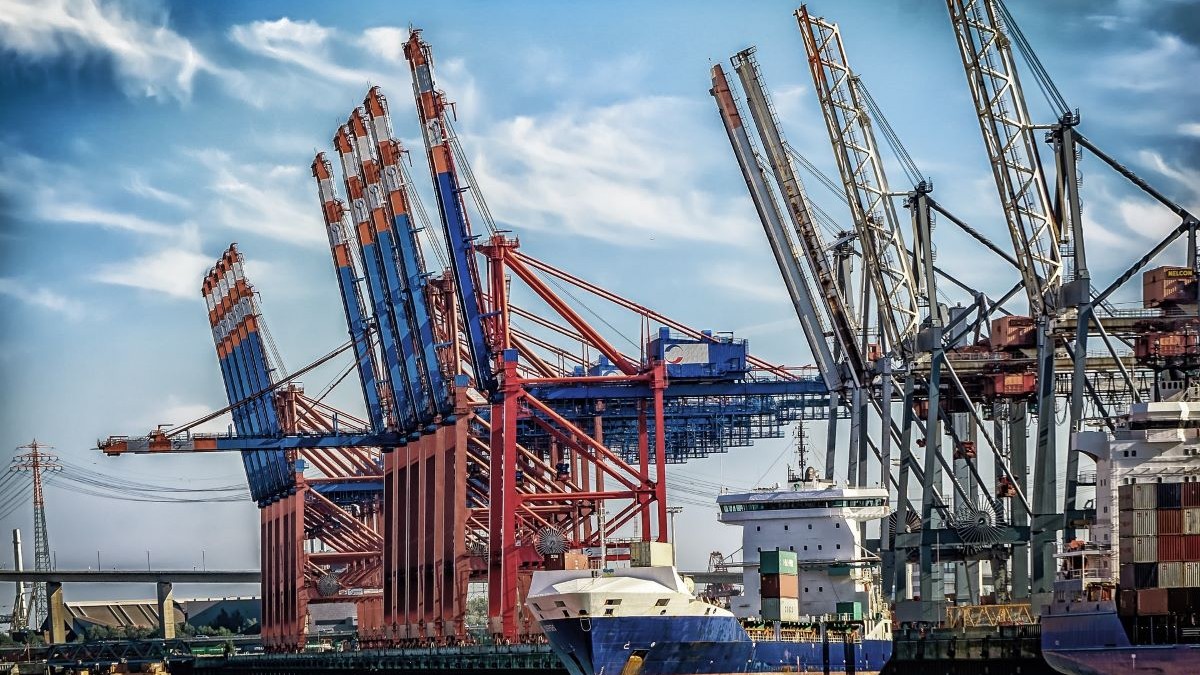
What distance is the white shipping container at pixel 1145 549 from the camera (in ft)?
Result: 184

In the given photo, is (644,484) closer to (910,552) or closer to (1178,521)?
(910,552)

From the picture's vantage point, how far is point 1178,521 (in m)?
55.8

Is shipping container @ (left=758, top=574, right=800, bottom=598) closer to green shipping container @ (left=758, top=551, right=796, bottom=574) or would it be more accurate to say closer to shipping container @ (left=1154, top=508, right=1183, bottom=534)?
green shipping container @ (left=758, top=551, right=796, bottom=574)

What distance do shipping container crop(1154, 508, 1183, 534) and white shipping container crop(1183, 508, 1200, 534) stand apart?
11 centimetres

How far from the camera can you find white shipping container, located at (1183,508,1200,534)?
2189 inches

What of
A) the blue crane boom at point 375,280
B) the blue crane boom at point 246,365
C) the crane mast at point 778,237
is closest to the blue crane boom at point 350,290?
the blue crane boom at point 375,280

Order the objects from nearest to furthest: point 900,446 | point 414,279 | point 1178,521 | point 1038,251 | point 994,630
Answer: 1. point 1178,521
2. point 994,630
3. point 1038,251
4. point 900,446
5. point 414,279

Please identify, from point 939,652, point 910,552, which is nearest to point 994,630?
point 939,652

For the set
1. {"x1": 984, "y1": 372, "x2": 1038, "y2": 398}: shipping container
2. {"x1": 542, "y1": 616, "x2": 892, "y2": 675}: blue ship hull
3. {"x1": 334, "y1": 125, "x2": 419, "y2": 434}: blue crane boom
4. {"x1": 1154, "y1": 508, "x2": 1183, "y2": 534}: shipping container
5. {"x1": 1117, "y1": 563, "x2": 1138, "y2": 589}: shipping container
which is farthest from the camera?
{"x1": 334, "y1": 125, "x2": 419, "y2": 434}: blue crane boom

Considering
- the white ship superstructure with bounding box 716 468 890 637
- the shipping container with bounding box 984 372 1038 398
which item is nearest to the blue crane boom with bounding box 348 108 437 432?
the white ship superstructure with bounding box 716 468 890 637

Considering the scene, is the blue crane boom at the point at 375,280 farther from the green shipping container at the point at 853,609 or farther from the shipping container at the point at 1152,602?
the shipping container at the point at 1152,602

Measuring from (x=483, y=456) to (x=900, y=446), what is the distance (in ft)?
87.5

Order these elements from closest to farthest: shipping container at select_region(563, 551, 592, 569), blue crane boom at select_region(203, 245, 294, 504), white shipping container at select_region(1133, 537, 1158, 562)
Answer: white shipping container at select_region(1133, 537, 1158, 562) < shipping container at select_region(563, 551, 592, 569) < blue crane boom at select_region(203, 245, 294, 504)

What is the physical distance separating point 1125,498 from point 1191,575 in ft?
9.92
